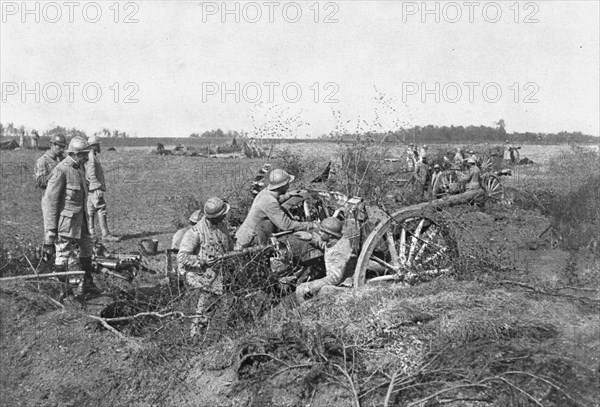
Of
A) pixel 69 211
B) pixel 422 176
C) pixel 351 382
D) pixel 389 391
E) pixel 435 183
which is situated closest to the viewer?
pixel 389 391

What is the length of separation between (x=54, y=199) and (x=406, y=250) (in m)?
4.31

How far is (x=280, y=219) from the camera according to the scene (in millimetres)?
7504

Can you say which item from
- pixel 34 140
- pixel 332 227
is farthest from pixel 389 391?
pixel 34 140

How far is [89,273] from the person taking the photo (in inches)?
317

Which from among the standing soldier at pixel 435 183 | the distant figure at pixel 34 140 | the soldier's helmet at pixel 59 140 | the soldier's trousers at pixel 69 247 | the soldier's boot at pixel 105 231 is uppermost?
the distant figure at pixel 34 140

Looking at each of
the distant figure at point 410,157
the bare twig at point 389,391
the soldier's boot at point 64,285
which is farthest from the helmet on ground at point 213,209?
the distant figure at point 410,157

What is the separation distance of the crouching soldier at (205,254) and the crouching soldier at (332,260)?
931mm

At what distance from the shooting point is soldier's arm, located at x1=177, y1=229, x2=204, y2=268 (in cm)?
638

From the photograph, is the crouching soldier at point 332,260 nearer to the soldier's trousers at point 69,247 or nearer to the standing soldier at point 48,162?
the soldier's trousers at point 69,247

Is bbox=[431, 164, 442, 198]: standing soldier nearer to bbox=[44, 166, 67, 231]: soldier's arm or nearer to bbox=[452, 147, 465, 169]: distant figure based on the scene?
bbox=[452, 147, 465, 169]: distant figure

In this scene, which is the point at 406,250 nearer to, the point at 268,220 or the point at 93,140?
the point at 268,220

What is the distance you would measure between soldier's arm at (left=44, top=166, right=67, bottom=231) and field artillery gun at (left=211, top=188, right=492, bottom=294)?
106 inches

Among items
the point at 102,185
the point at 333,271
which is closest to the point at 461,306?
the point at 333,271

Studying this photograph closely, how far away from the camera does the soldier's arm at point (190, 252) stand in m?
6.38
